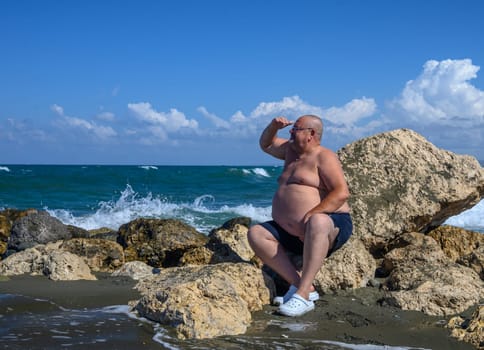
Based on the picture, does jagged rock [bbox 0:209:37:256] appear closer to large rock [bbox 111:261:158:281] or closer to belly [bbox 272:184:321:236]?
large rock [bbox 111:261:158:281]

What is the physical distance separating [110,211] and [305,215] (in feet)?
46.0

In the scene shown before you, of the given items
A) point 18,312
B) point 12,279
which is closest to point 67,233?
point 12,279

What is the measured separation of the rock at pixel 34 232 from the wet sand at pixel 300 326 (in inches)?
138

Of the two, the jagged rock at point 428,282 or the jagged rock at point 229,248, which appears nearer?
the jagged rock at point 428,282

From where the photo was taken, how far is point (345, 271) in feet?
18.5

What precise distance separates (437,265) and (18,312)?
12.3 ft

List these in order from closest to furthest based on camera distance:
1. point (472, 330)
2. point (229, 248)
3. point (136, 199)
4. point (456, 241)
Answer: point (472, 330) < point (229, 248) < point (456, 241) < point (136, 199)

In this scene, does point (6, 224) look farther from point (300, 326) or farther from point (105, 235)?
point (300, 326)

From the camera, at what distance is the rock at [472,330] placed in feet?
13.5

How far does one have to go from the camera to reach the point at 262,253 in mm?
5324

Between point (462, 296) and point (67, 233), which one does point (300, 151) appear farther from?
point (67, 233)

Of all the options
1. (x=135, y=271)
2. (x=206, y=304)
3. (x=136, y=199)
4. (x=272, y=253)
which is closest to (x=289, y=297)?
(x=272, y=253)

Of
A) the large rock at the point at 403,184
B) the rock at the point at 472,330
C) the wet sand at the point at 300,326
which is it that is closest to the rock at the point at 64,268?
the wet sand at the point at 300,326

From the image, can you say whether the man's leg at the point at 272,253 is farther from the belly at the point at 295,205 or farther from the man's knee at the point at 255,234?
the belly at the point at 295,205
